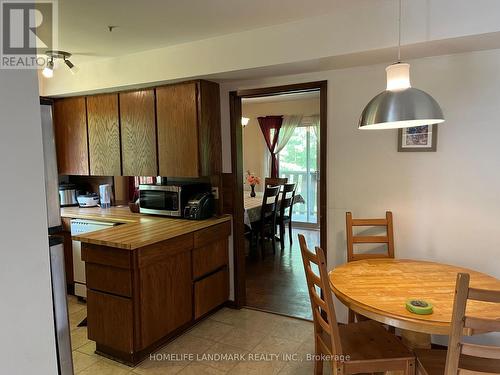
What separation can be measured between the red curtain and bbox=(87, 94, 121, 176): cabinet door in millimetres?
3739

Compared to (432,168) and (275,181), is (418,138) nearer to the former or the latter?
(432,168)

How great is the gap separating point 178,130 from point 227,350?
6.14ft

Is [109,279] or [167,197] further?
[167,197]

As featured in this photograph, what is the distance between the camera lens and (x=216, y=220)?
3254 mm

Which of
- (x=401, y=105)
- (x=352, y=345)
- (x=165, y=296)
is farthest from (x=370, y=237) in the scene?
(x=165, y=296)

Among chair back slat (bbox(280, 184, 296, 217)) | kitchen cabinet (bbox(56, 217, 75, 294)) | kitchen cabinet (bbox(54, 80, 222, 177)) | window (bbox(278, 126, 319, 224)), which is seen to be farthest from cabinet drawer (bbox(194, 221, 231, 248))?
window (bbox(278, 126, 319, 224))

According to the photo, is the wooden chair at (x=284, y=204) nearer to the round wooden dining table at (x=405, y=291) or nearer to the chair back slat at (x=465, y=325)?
the round wooden dining table at (x=405, y=291)

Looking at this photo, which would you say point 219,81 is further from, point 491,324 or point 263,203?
point 491,324

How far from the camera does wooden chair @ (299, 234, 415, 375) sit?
178 cm

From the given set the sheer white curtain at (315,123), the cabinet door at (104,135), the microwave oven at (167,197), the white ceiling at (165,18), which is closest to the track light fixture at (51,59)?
A: the white ceiling at (165,18)

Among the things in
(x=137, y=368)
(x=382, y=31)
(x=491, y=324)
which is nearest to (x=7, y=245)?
(x=491, y=324)

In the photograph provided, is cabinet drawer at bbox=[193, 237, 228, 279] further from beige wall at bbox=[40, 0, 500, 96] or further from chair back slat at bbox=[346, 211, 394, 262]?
beige wall at bbox=[40, 0, 500, 96]

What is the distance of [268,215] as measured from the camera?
16.8ft

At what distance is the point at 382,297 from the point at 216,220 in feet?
5.74
